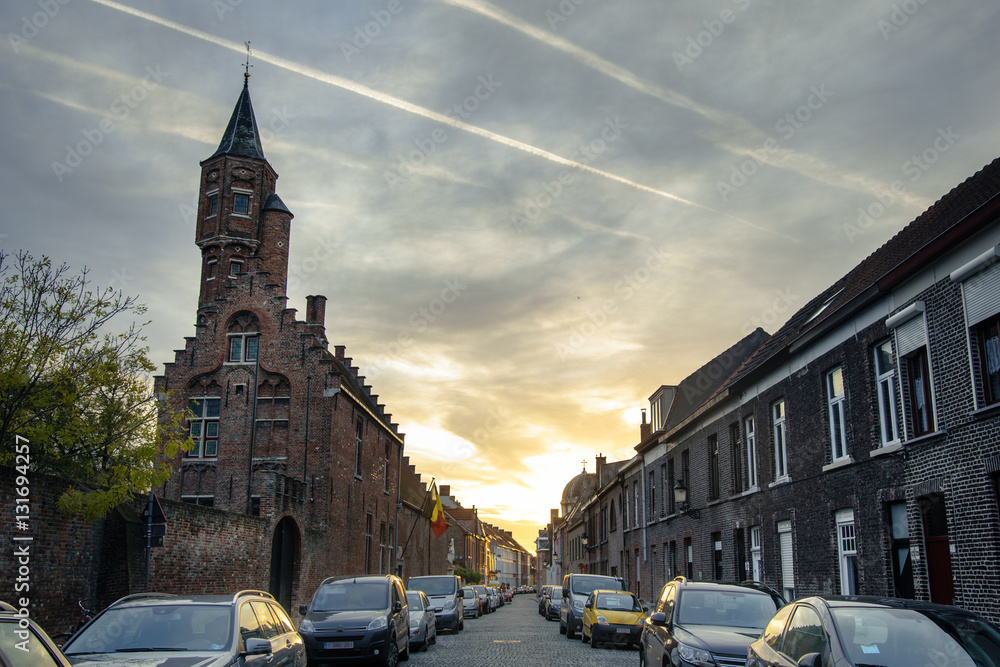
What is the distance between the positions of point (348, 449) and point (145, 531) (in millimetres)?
18224

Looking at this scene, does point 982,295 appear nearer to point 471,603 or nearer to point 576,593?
point 576,593

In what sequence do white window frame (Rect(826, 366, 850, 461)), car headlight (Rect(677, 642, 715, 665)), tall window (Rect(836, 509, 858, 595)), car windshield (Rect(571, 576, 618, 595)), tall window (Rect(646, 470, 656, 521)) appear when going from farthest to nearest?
tall window (Rect(646, 470, 656, 521))
car windshield (Rect(571, 576, 618, 595))
white window frame (Rect(826, 366, 850, 461))
tall window (Rect(836, 509, 858, 595))
car headlight (Rect(677, 642, 715, 665))

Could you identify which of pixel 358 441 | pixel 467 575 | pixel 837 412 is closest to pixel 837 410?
pixel 837 412

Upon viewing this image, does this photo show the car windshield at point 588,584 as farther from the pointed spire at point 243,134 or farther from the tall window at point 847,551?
the pointed spire at point 243,134

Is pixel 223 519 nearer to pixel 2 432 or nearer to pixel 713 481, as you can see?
pixel 2 432

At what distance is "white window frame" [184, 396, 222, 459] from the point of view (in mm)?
30062

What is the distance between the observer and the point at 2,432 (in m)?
11.9

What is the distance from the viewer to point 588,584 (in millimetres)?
24500

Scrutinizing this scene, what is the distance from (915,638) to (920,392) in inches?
323

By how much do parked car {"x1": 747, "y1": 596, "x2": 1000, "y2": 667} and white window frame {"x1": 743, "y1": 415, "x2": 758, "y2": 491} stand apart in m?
14.6

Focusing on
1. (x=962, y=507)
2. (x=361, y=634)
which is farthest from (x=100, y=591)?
(x=962, y=507)

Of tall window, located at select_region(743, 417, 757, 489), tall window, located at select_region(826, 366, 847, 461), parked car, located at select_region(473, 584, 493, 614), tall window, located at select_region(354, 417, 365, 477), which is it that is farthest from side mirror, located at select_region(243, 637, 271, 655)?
parked car, located at select_region(473, 584, 493, 614)

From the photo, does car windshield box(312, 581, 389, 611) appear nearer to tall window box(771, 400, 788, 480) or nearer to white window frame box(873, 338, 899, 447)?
white window frame box(873, 338, 899, 447)

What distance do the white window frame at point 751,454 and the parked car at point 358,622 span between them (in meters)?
9.86
